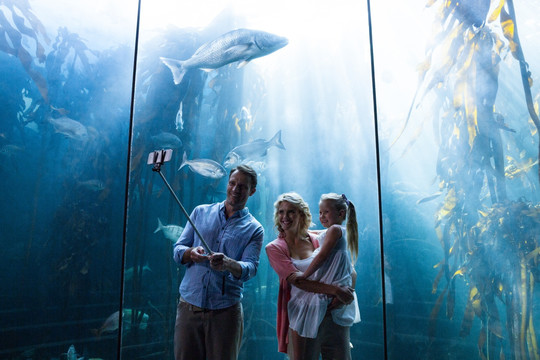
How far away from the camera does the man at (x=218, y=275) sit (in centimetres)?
188

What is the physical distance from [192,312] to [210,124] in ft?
18.1

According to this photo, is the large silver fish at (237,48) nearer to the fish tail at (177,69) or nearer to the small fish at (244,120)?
the fish tail at (177,69)

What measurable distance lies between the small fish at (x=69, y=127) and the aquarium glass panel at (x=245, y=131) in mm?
988

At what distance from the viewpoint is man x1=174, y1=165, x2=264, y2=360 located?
1881 mm

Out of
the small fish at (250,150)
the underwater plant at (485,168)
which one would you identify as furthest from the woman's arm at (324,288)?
the small fish at (250,150)

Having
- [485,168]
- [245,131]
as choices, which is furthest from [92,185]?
[485,168]

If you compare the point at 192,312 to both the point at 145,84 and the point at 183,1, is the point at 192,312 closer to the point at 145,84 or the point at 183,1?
the point at 145,84

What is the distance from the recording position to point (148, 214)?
6.26 m

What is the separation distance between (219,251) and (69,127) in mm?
3750

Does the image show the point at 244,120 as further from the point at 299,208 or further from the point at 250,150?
the point at 299,208

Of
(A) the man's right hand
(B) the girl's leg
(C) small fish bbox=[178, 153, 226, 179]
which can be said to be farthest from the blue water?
(B) the girl's leg

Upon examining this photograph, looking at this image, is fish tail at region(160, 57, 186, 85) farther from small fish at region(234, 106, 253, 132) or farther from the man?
small fish at region(234, 106, 253, 132)

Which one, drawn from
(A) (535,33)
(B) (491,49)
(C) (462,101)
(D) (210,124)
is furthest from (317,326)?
(D) (210,124)

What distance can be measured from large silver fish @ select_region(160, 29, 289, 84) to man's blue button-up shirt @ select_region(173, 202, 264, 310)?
2.11 meters
